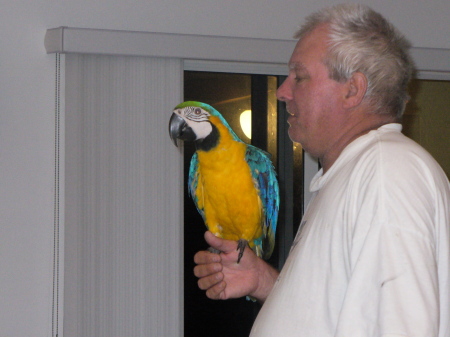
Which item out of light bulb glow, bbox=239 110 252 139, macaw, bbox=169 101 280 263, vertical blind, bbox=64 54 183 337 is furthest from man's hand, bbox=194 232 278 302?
light bulb glow, bbox=239 110 252 139

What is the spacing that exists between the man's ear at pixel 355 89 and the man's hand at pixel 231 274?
15.4 inches

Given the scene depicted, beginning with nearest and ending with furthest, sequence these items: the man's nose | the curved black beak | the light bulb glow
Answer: the man's nose, the curved black beak, the light bulb glow

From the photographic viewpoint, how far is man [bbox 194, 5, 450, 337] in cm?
75

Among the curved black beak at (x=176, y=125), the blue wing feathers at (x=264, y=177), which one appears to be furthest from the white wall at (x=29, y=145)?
the blue wing feathers at (x=264, y=177)

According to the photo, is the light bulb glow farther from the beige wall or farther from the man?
the man

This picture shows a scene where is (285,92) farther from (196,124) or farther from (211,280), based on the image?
(196,124)

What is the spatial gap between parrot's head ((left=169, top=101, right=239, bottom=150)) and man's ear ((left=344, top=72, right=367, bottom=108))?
2.46 ft

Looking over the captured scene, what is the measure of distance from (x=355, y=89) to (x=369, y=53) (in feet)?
0.20

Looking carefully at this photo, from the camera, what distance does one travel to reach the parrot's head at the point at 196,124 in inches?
64.8

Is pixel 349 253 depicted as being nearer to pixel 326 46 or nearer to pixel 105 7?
pixel 326 46

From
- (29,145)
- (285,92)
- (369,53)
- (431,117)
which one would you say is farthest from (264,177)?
(431,117)

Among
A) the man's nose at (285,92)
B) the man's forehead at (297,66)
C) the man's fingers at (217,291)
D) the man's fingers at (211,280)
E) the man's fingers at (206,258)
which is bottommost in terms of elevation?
the man's fingers at (217,291)

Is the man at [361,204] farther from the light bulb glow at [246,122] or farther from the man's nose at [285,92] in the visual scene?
the light bulb glow at [246,122]

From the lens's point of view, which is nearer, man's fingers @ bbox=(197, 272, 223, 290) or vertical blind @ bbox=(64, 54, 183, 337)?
man's fingers @ bbox=(197, 272, 223, 290)
